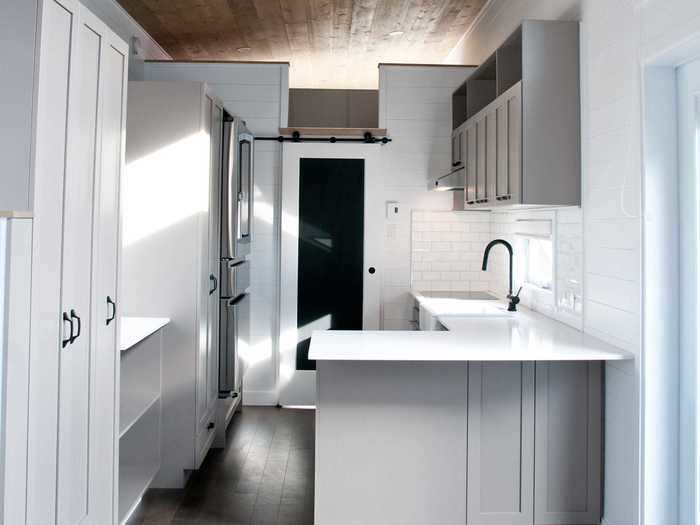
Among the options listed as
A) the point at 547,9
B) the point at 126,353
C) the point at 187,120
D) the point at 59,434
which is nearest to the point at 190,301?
the point at 126,353

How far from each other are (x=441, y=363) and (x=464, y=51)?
364 cm

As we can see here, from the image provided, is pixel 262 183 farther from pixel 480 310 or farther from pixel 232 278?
pixel 480 310

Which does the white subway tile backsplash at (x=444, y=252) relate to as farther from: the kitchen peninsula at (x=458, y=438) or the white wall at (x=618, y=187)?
the kitchen peninsula at (x=458, y=438)

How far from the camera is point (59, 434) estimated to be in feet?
6.55

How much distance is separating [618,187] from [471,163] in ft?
5.41

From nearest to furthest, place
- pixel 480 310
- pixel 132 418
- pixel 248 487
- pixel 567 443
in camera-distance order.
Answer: pixel 567 443, pixel 132 418, pixel 248 487, pixel 480 310

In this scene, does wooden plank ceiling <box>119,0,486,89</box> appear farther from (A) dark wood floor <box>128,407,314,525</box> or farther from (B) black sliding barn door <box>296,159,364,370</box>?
(A) dark wood floor <box>128,407,314,525</box>

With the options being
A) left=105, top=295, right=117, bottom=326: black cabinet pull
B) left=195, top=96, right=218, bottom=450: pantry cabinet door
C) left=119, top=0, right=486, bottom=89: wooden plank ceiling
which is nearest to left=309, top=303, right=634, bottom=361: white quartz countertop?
left=105, top=295, right=117, bottom=326: black cabinet pull

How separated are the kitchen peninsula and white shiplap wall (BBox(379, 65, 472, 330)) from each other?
2.45 metres

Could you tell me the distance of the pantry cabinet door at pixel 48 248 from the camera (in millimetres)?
1796

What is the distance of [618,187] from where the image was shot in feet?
8.64

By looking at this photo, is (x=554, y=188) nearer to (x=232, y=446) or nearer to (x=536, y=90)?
(x=536, y=90)

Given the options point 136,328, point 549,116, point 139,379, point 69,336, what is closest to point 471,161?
point 549,116

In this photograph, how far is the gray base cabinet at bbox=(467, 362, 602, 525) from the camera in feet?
8.85
